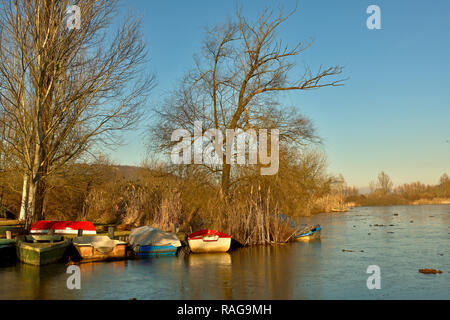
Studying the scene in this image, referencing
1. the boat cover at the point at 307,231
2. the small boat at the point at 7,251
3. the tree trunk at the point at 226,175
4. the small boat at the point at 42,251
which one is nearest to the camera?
the small boat at the point at 42,251

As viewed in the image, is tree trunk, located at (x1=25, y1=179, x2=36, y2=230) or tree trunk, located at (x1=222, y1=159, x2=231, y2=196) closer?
tree trunk, located at (x1=25, y1=179, x2=36, y2=230)

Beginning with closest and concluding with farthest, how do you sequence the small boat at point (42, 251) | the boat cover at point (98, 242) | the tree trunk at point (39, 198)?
the small boat at point (42, 251)
the boat cover at point (98, 242)
the tree trunk at point (39, 198)

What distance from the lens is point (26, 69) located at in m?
18.1

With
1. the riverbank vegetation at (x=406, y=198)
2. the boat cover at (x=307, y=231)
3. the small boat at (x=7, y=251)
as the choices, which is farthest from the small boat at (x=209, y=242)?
the riverbank vegetation at (x=406, y=198)

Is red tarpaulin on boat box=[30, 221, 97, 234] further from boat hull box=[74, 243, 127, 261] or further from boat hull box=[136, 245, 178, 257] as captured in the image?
boat hull box=[136, 245, 178, 257]

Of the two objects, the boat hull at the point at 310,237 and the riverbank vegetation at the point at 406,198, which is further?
the riverbank vegetation at the point at 406,198

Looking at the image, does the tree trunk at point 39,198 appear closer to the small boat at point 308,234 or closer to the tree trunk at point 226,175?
the tree trunk at point 226,175

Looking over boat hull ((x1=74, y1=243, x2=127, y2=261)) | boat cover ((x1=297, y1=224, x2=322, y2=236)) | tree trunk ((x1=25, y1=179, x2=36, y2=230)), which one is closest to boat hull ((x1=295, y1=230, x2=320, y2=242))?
boat cover ((x1=297, y1=224, x2=322, y2=236))

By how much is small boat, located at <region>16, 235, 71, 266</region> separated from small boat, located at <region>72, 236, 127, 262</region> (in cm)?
50

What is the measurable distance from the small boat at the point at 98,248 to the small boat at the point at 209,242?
2.76m

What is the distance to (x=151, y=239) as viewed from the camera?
54.0 feet

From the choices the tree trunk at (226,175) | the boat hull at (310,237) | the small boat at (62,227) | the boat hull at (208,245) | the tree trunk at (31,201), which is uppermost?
the tree trunk at (226,175)

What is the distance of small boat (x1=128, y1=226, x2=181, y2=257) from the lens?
1623cm

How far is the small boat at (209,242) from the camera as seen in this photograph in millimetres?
17016
